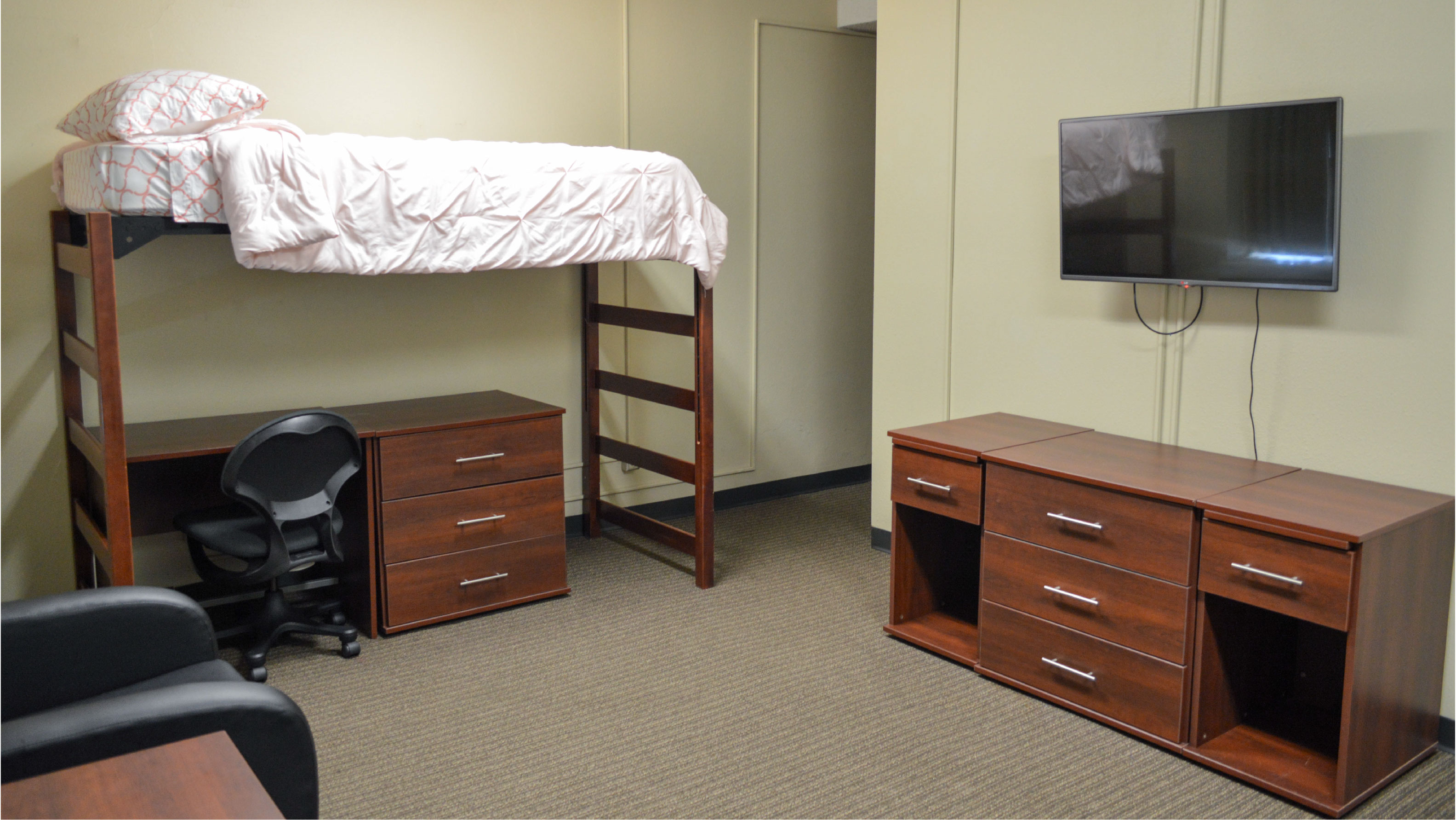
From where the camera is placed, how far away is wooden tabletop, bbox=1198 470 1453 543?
2.39 meters

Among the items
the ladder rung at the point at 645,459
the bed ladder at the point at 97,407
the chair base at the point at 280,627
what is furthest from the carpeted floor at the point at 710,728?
the bed ladder at the point at 97,407

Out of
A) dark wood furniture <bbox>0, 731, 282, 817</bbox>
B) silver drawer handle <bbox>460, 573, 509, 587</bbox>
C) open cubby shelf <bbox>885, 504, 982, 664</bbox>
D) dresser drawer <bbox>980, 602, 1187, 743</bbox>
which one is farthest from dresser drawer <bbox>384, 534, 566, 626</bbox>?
dark wood furniture <bbox>0, 731, 282, 817</bbox>

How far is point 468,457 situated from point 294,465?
0.61m

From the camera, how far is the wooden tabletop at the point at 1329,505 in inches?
94.1

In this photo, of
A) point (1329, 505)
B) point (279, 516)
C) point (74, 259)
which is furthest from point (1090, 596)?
point (74, 259)

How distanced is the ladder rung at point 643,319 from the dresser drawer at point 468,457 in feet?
1.83

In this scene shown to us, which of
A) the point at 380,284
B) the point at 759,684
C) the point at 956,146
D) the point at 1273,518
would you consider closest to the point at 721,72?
the point at 956,146

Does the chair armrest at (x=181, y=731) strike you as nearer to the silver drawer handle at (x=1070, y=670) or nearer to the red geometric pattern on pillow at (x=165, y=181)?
the red geometric pattern on pillow at (x=165, y=181)

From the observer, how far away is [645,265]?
4.66 meters

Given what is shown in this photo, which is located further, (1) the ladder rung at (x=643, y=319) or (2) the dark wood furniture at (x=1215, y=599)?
(1) the ladder rung at (x=643, y=319)

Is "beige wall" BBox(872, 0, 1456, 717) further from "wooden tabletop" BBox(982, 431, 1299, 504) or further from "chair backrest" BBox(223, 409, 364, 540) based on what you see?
"chair backrest" BBox(223, 409, 364, 540)

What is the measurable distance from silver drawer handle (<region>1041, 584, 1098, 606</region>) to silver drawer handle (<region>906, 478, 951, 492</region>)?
16.7 inches

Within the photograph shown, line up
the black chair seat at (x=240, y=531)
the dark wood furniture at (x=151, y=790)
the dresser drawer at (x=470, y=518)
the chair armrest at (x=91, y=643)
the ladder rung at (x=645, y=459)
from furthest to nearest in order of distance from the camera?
the ladder rung at (x=645, y=459), the dresser drawer at (x=470, y=518), the black chair seat at (x=240, y=531), the chair armrest at (x=91, y=643), the dark wood furniture at (x=151, y=790)

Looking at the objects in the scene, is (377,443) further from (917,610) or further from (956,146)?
(956,146)
